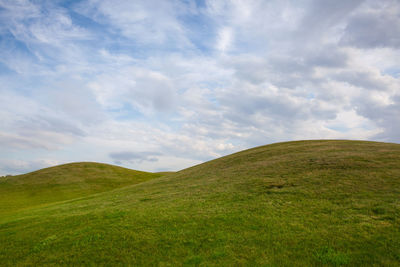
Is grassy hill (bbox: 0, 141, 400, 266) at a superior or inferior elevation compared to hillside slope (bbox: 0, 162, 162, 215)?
inferior

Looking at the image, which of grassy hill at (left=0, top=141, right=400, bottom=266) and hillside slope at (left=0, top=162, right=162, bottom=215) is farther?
hillside slope at (left=0, top=162, right=162, bottom=215)

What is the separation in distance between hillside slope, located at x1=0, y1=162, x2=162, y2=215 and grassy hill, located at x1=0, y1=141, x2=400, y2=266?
1439 inches

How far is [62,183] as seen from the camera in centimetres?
6334

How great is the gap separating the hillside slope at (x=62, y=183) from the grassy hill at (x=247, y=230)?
36.5 meters

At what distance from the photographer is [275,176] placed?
2555 cm

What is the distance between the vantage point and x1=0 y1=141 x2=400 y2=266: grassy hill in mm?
10734

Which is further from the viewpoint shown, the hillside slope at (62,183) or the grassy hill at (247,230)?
the hillside slope at (62,183)

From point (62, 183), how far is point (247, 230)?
65447 mm

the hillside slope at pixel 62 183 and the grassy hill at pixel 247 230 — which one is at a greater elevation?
the hillside slope at pixel 62 183

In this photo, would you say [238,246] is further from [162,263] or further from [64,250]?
[64,250]

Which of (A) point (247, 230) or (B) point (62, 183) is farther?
(B) point (62, 183)

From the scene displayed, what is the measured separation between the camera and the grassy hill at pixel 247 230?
10734mm

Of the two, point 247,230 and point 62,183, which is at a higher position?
point 62,183

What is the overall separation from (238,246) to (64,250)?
10052 millimetres
